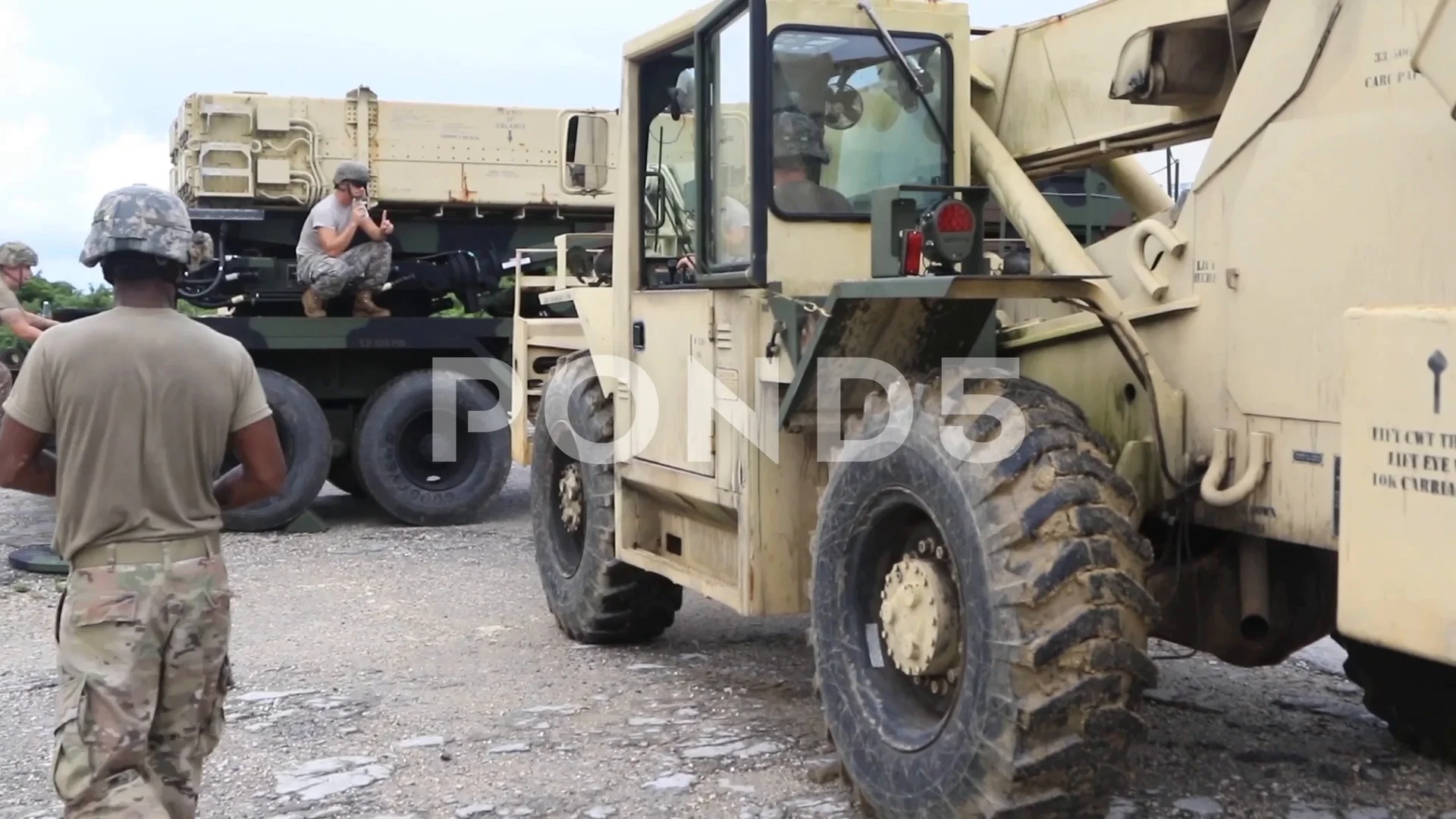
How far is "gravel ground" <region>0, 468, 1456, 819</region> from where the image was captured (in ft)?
15.6

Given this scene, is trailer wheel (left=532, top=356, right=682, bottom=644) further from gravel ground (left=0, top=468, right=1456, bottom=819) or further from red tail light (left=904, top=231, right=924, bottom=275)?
red tail light (left=904, top=231, right=924, bottom=275)

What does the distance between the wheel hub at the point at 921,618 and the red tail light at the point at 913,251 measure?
829 millimetres

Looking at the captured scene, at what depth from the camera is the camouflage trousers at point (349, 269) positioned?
10977 mm

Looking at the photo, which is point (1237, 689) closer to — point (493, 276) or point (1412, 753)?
point (1412, 753)

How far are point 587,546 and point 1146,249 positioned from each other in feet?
10.5

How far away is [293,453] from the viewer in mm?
10719

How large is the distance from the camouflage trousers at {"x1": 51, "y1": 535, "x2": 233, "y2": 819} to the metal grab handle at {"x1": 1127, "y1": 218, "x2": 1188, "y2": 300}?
247cm

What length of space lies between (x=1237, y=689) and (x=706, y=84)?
9.78ft

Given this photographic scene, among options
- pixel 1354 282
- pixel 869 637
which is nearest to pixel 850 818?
pixel 869 637

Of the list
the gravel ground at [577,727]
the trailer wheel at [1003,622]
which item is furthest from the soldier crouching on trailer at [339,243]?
the trailer wheel at [1003,622]

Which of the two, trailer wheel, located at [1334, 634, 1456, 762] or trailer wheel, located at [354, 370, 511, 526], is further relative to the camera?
trailer wheel, located at [354, 370, 511, 526]

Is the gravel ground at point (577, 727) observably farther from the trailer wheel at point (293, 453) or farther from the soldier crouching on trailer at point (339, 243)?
the soldier crouching on trailer at point (339, 243)

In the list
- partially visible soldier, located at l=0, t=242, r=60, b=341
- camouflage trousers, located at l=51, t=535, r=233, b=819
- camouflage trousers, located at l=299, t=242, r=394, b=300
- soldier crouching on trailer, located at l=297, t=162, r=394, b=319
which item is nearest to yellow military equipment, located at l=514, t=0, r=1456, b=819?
camouflage trousers, located at l=51, t=535, r=233, b=819

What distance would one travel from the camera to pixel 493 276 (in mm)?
12477
